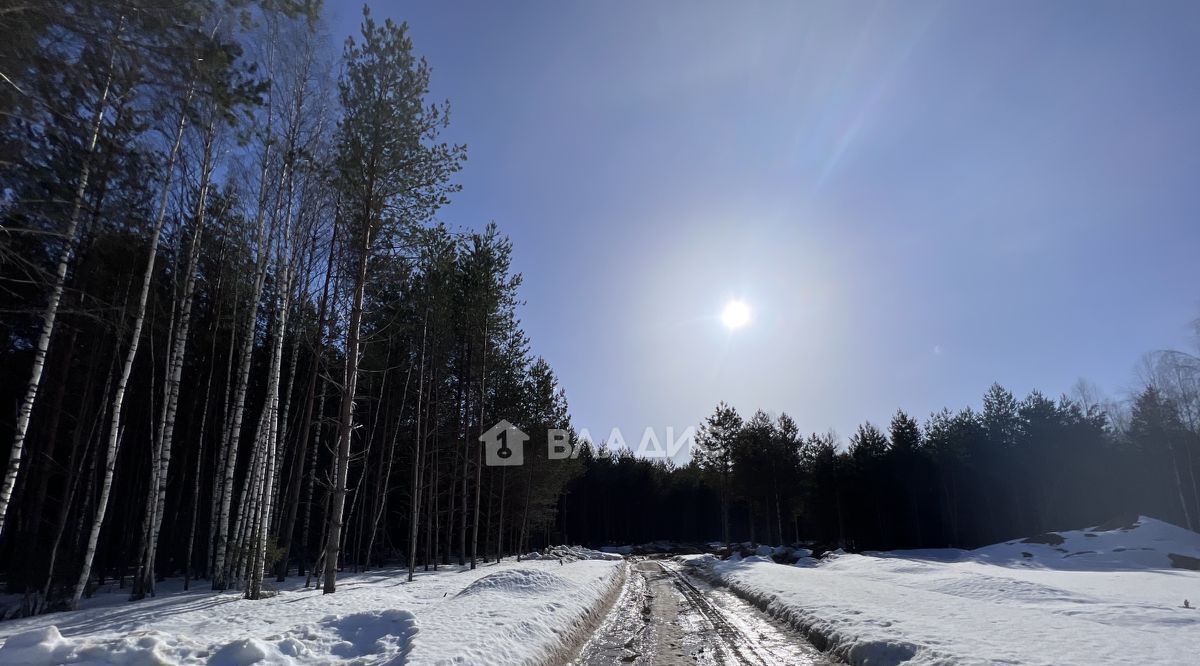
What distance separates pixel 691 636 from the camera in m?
10.6

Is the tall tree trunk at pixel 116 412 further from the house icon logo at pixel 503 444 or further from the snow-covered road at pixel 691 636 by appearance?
the house icon logo at pixel 503 444

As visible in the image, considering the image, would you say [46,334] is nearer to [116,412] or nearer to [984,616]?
[116,412]

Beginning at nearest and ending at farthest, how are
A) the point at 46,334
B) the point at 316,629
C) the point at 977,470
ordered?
the point at 316,629, the point at 46,334, the point at 977,470

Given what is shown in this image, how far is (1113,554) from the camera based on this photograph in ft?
98.7

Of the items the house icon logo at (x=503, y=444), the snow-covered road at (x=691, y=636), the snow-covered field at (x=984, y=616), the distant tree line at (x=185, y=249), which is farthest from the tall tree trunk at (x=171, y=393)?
the house icon logo at (x=503, y=444)

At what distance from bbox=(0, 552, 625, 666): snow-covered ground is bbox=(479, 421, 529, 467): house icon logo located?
52.8 feet

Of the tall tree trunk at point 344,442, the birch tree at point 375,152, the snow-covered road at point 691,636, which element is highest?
the birch tree at point 375,152

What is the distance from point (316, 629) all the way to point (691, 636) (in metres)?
6.67

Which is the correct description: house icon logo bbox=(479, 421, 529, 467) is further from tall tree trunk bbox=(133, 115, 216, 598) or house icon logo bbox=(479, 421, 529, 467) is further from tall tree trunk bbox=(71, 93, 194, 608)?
tall tree trunk bbox=(71, 93, 194, 608)

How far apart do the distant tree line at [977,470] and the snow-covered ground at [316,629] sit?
114 feet

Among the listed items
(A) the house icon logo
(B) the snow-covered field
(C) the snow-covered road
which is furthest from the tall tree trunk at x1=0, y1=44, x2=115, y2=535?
(A) the house icon logo

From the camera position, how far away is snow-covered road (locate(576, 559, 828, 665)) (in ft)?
29.1

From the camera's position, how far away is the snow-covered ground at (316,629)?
616 cm

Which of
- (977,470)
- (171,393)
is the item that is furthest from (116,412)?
(977,470)
